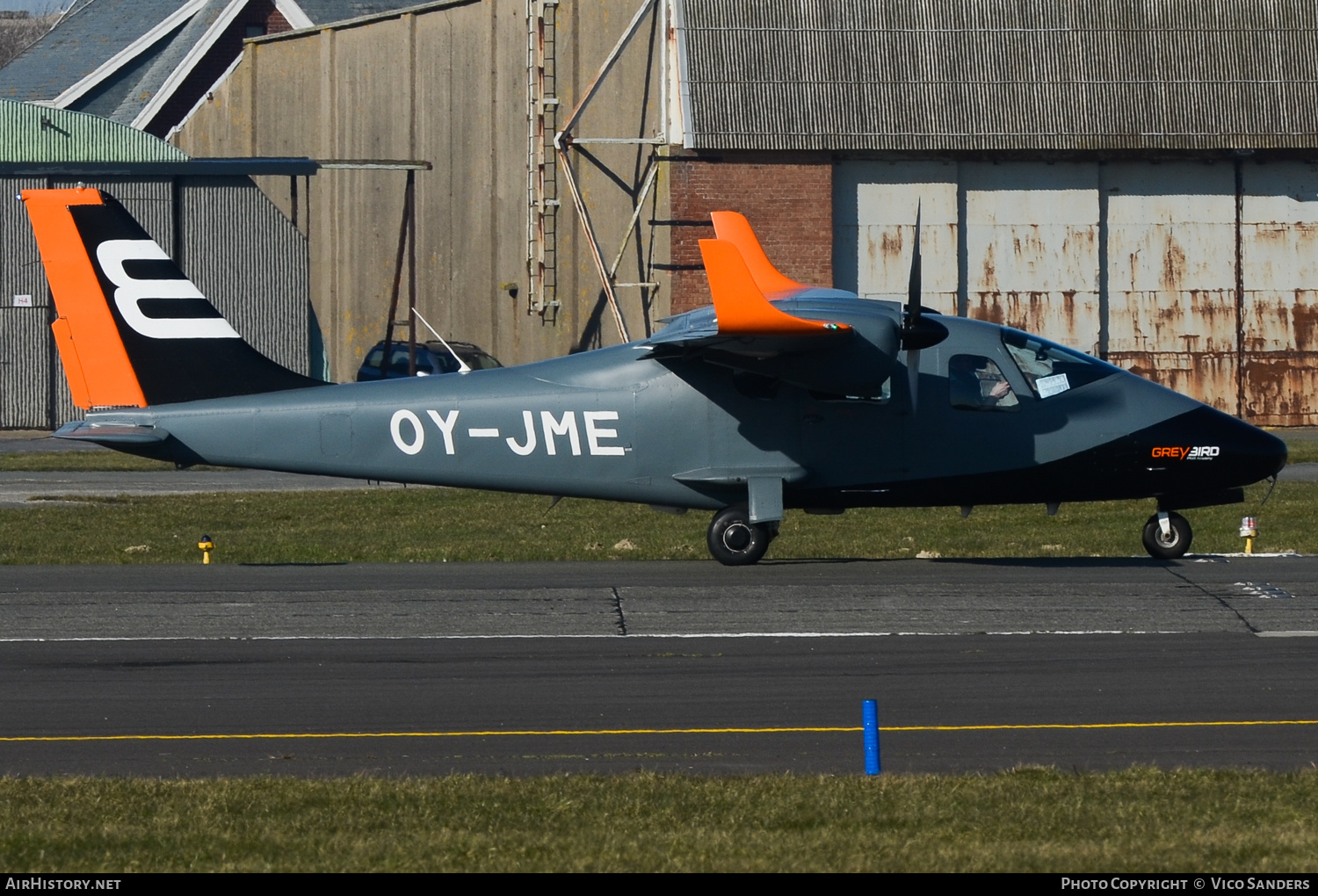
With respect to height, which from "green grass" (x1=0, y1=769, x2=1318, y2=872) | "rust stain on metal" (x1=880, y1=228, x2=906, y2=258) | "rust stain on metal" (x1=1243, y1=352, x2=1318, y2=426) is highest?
"rust stain on metal" (x1=880, y1=228, x2=906, y2=258)

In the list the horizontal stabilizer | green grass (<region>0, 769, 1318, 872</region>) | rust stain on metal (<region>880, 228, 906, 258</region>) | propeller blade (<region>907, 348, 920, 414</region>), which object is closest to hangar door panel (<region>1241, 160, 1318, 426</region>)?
rust stain on metal (<region>880, 228, 906, 258</region>)

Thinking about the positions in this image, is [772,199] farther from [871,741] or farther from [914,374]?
[871,741]

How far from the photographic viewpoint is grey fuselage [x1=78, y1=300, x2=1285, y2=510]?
1614 centimetres

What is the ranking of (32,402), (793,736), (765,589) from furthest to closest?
1. (32,402)
2. (765,589)
3. (793,736)

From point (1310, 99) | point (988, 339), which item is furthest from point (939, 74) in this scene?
point (988, 339)

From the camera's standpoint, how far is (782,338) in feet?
49.5

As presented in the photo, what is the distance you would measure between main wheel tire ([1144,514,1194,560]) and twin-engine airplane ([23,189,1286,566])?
18mm

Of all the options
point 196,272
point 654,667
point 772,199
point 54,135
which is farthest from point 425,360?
point 654,667

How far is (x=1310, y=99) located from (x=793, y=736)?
107ft

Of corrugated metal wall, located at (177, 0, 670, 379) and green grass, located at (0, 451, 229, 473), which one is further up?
corrugated metal wall, located at (177, 0, 670, 379)

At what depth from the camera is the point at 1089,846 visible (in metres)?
7.23

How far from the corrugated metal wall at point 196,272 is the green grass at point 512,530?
1400cm

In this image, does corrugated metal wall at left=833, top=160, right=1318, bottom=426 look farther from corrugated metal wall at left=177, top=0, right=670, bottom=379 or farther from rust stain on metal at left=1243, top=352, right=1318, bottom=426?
corrugated metal wall at left=177, top=0, right=670, bottom=379

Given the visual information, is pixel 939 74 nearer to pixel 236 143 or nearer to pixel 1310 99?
pixel 1310 99
